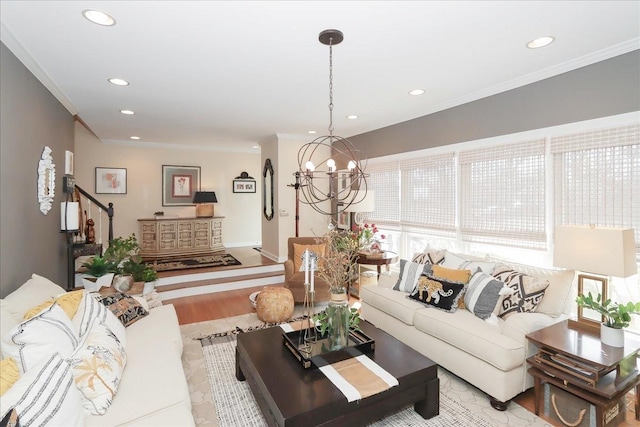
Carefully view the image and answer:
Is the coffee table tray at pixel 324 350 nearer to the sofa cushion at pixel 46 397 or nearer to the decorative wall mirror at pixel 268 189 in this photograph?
the sofa cushion at pixel 46 397

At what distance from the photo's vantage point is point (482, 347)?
92.1 inches

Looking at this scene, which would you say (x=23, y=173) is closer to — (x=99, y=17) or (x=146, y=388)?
(x=99, y=17)

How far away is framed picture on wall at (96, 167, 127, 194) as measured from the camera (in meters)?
6.82

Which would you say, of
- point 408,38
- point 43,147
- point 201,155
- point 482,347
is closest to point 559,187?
point 482,347

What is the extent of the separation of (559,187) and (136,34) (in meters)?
3.80

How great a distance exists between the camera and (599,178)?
8.84ft

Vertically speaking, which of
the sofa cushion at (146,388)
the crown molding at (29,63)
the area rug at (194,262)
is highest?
the crown molding at (29,63)

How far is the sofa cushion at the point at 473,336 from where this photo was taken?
2.24 meters

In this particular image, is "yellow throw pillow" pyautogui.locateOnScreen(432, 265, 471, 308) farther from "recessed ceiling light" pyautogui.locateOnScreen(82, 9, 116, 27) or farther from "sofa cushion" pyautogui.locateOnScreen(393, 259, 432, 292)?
"recessed ceiling light" pyautogui.locateOnScreen(82, 9, 116, 27)

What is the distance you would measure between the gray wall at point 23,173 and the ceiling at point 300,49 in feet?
0.61

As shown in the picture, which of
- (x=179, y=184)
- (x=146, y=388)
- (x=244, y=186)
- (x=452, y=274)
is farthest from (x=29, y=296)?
(x=244, y=186)

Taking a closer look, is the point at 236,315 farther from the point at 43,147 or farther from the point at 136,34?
the point at 136,34

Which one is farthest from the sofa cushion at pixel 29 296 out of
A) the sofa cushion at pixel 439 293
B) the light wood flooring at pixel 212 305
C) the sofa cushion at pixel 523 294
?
the sofa cushion at pixel 523 294

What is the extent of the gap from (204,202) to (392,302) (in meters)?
5.63
